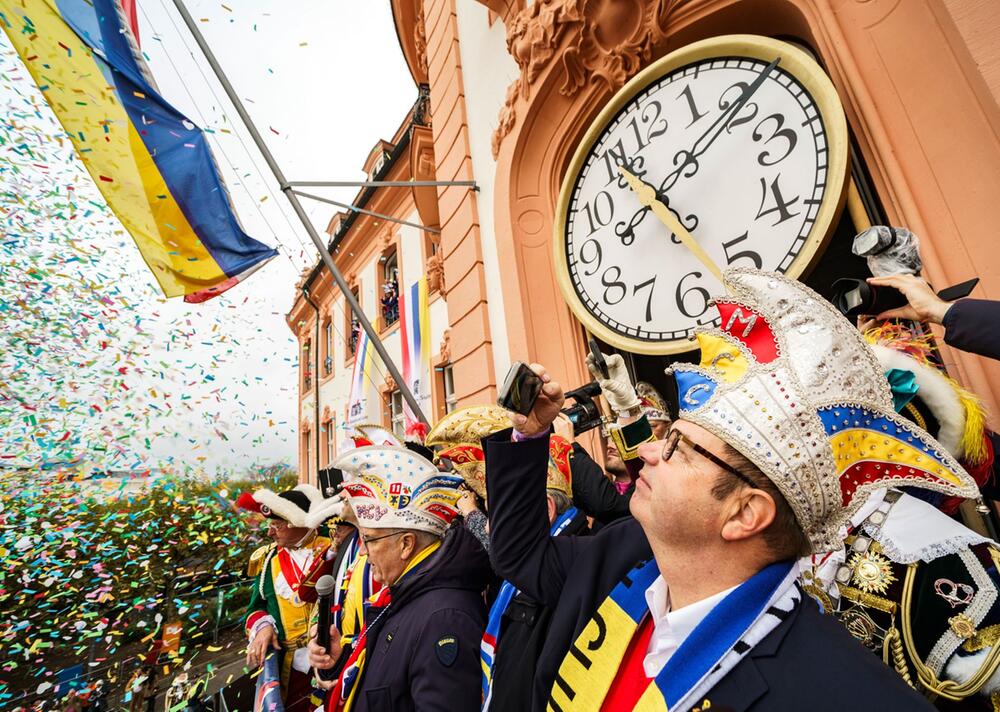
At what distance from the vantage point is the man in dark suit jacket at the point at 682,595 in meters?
0.78

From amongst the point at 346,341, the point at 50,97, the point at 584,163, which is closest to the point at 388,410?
the point at 346,341

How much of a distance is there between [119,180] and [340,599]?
3.71 m

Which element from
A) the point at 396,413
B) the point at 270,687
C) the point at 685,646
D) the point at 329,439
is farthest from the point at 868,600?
the point at 329,439

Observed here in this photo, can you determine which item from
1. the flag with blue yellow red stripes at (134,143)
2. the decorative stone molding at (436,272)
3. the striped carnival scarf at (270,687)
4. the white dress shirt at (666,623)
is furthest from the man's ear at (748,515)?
the decorative stone molding at (436,272)

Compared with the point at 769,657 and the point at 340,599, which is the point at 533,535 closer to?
the point at 769,657

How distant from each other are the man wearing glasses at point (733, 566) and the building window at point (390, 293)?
8819 mm

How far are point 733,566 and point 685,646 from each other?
204mm

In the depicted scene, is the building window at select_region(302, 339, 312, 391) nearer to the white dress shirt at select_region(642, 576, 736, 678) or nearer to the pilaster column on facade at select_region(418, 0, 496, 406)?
the pilaster column on facade at select_region(418, 0, 496, 406)

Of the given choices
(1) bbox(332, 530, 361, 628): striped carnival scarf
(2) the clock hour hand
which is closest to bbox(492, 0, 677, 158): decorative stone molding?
(2) the clock hour hand

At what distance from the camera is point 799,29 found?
2.31m

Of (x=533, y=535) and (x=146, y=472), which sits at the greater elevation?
(x=146, y=472)

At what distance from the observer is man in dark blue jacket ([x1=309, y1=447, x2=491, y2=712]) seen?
1.46 meters

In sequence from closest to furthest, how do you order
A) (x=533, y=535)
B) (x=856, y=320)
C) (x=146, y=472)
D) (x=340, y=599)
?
(x=533, y=535) < (x=856, y=320) < (x=340, y=599) < (x=146, y=472)

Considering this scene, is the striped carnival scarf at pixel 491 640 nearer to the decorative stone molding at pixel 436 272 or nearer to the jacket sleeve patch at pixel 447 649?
the jacket sleeve patch at pixel 447 649
